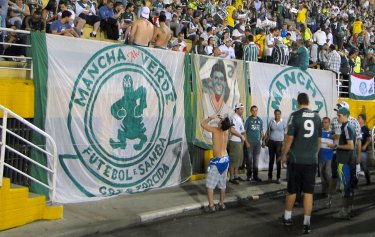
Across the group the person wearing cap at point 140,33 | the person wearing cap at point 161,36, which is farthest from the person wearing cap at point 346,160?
the person wearing cap at point 161,36

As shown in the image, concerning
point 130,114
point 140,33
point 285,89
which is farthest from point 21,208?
point 285,89

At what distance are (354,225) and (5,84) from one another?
6.00 meters

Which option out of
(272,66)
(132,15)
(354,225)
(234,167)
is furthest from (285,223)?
(132,15)

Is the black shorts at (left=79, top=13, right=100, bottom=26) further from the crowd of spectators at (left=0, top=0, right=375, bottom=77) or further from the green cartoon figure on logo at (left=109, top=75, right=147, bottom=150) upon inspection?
the green cartoon figure on logo at (left=109, top=75, right=147, bottom=150)

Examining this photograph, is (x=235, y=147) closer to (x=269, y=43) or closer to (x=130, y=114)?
(x=130, y=114)

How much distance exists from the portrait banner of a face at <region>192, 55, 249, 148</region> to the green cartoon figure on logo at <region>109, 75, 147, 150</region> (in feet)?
5.53

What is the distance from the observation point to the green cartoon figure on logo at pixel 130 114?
406 inches

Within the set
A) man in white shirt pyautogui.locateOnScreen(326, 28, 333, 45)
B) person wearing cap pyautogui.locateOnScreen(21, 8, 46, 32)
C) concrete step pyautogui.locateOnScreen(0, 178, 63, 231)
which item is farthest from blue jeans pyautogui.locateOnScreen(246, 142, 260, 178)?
man in white shirt pyautogui.locateOnScreen(326, 28, 333, 45)

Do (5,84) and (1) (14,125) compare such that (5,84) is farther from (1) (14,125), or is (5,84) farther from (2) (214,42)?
(2) (214,42)

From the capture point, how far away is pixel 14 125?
29.3ft

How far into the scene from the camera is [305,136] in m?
8.21

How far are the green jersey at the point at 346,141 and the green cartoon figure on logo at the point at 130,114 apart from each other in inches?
149

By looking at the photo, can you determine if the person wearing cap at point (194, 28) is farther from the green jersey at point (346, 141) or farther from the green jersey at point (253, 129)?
the green jersey at point (346, 141)

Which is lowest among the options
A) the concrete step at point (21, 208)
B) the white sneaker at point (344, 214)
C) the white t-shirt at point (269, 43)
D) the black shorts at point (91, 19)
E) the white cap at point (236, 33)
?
the white sneaker at point (344, 214)
